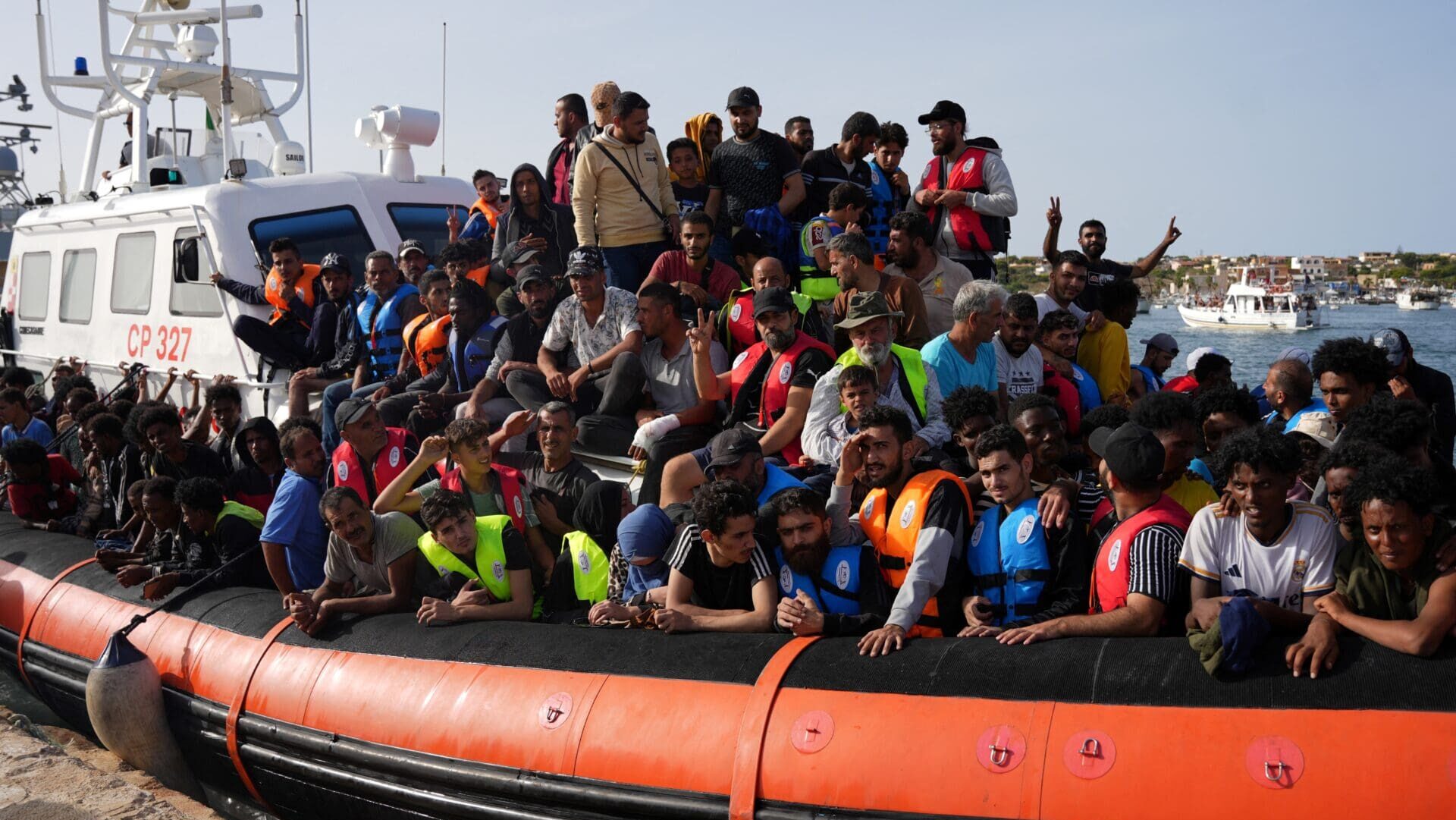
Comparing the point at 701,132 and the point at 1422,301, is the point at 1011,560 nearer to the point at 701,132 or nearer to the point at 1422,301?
the point at 701,132

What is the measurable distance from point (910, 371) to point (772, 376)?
679 millimetres

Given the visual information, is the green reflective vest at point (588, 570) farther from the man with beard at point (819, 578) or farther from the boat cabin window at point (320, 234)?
the boat cabin window at point (320, 234)

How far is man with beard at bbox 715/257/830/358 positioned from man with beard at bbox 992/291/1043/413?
1016 millimetres

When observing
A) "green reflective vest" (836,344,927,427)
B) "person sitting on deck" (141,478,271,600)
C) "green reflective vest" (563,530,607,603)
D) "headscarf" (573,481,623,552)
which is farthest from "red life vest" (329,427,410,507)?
"green reflective vest" (836,344,927,427)

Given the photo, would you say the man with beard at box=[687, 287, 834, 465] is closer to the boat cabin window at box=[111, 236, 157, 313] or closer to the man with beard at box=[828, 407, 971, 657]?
the man with beard at box=[828, 407, 971, 657]

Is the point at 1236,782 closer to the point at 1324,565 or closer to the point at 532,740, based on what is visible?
the point at 1324,565

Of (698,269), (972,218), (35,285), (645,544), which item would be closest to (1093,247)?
(972,218)

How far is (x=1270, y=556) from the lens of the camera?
4180 millimetres

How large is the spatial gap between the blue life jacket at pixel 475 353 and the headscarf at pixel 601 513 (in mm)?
1813

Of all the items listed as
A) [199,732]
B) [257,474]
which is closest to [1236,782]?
[199,732]

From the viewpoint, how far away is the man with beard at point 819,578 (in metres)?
4.89

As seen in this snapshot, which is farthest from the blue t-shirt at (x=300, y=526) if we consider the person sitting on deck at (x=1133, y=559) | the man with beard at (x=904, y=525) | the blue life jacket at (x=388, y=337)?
the person sitting on deck at (x=1133, y=559)

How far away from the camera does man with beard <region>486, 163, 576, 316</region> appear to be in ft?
27.3

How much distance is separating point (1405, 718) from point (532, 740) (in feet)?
9.97
